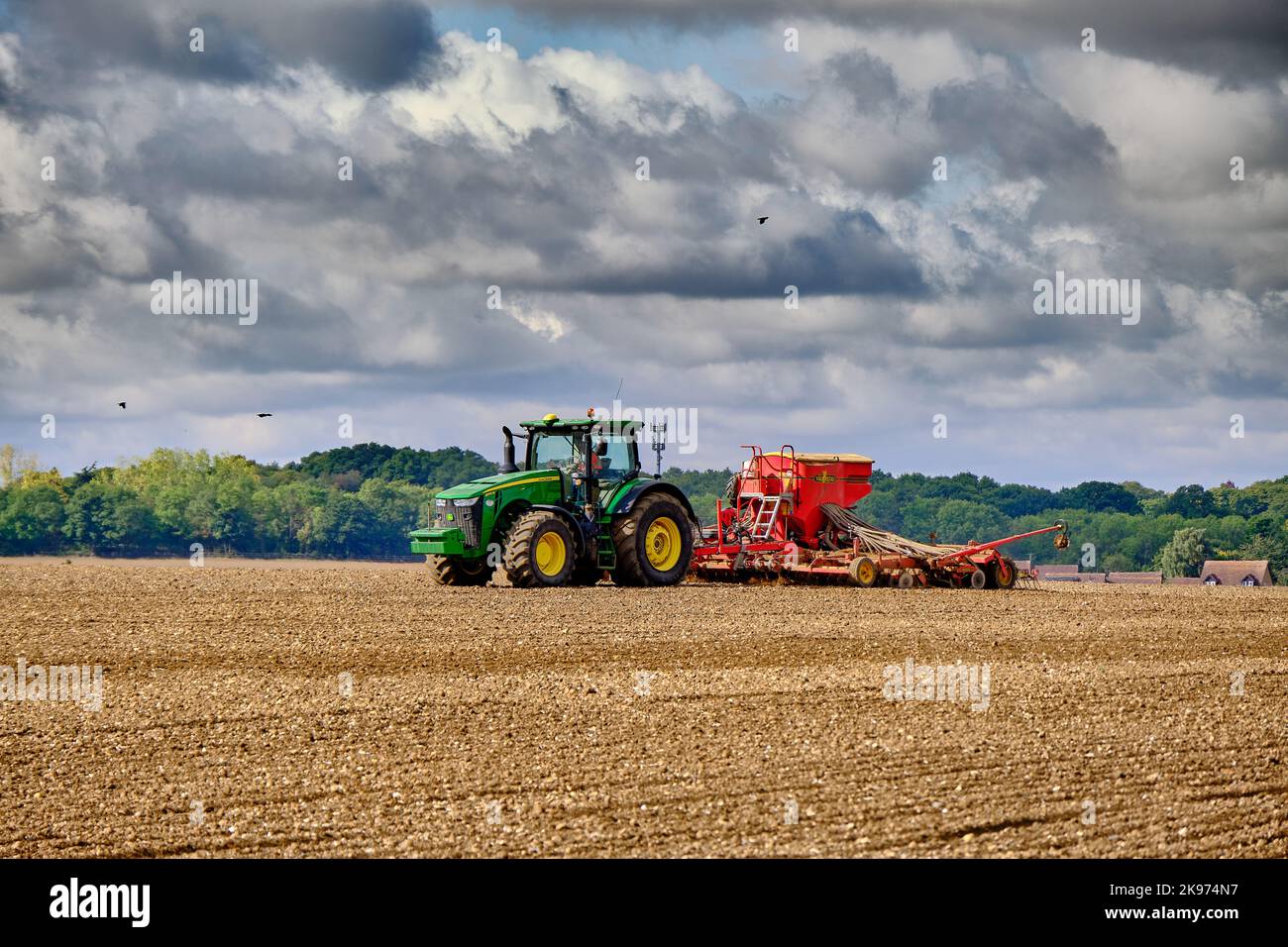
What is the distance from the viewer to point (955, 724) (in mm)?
13766

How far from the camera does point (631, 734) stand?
1318 centimetres

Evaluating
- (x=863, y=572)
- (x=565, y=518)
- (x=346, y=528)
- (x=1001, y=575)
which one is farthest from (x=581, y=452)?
(x=346, y=528)

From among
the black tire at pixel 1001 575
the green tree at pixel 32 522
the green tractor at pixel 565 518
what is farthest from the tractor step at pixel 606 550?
the green tree at pixel 32 522

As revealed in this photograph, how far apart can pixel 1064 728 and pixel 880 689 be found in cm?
257

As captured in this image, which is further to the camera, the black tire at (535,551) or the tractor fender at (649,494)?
the tractor fender at (649,494)

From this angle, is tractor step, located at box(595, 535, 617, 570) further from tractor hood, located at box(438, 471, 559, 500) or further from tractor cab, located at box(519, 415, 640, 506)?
tractor hood, located at box(438, 471, 559, 500)

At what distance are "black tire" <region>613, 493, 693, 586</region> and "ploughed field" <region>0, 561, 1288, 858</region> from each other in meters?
3.50

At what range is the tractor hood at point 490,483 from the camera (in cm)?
2623

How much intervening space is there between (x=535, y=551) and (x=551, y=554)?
489mm

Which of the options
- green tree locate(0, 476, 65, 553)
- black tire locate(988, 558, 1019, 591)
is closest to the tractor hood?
black tire locate(988, 558, 1019, 591)

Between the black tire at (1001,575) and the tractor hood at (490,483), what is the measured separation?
9.39 metres

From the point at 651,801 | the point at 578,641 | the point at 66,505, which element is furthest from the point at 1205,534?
the point at 651,801

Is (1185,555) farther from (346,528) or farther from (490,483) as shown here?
(490,483)

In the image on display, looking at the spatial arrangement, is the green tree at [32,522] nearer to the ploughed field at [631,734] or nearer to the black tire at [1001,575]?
the ploughed field at [631,734]
